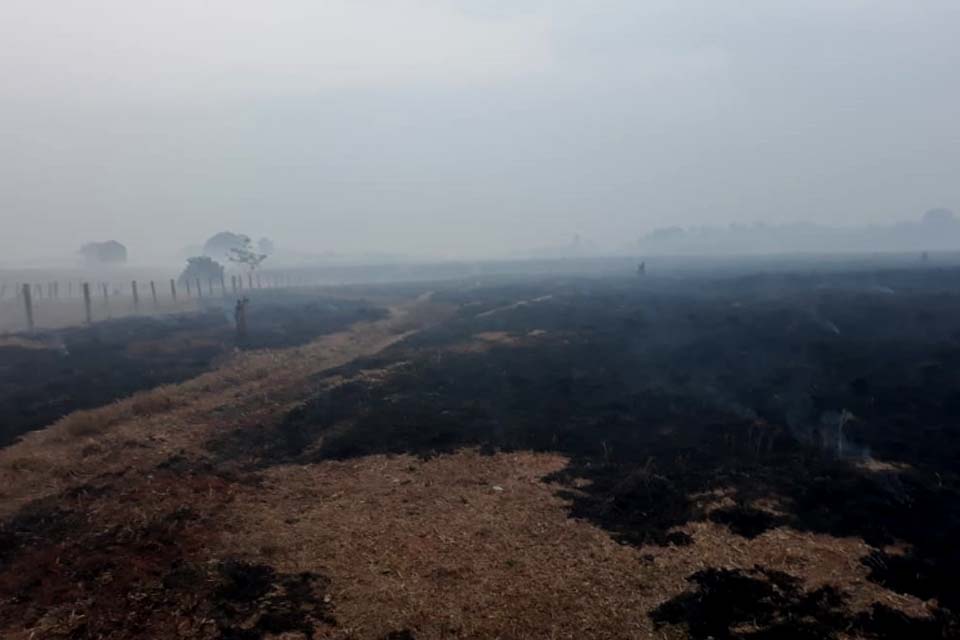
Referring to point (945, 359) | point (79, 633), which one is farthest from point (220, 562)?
point (945, 359)

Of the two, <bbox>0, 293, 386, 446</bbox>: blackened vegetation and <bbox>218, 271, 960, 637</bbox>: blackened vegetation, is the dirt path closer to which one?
<bbox>0, 293, 386, 446</bbox>: blackened vegetation

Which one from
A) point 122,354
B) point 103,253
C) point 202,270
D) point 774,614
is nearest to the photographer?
point 774,614

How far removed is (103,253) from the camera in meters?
170

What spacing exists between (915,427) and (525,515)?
15083mm

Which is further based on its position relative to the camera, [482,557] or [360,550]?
[360,550]

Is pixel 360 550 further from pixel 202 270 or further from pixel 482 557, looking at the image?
pixel 202 270

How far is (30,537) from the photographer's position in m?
13.2

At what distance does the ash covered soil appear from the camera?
10258 mm

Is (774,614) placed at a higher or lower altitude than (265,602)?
lower

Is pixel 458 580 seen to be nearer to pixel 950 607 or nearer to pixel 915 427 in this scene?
pixel 950 607

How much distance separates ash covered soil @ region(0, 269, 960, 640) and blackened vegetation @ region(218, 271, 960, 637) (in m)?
0.12

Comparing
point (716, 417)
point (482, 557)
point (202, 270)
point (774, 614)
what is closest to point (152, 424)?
point (482, 557)

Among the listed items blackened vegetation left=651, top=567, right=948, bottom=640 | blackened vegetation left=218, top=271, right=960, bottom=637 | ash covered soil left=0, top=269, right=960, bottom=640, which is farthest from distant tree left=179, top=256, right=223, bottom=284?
blackened vegetation left=651, top=567, right=948, bottom=640

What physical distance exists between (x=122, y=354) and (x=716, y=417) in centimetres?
3556
